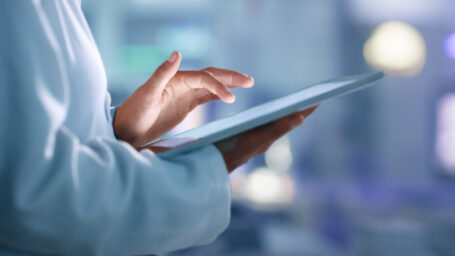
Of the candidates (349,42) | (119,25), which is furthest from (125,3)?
(349,42)

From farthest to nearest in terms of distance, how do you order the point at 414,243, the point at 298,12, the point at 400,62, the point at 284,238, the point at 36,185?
the point at 298,12 → the point at 400,62 → the point at 284,238 → the point at 414,243 → the point at 36,185

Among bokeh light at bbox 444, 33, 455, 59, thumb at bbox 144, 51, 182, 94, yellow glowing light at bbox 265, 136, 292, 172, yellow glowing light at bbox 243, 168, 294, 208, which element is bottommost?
yellow glowing light at bbox 243, 168, 294, 208

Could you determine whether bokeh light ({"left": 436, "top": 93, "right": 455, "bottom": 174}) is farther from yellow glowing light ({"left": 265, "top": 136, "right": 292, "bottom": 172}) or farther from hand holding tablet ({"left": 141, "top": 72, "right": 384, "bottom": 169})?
hand holding tablet ({"left": 141, "top": 72, "right": 384, "bottom": 169})

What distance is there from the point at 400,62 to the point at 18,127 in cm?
340

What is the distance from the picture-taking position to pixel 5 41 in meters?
0.40

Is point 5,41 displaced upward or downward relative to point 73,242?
upward

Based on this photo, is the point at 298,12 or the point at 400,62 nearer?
the point at 400,62

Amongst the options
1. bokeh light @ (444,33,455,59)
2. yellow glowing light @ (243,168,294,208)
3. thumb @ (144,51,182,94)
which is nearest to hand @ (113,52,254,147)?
thumb @ (144,51,182,94)

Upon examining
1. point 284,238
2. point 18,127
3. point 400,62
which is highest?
point 18,127

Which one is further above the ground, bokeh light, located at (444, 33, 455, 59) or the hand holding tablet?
the hand holding tablet

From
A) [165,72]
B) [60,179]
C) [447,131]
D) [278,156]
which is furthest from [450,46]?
[60,179]

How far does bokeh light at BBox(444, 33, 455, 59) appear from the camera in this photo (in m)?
3.48

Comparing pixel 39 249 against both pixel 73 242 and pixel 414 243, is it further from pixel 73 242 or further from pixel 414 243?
pixel 414 243

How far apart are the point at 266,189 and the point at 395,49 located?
5.39ft
